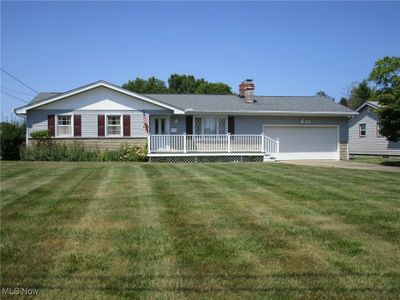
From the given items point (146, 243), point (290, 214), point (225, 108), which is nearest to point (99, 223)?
point (146, 243)

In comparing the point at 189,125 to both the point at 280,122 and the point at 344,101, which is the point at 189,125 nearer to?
the point at 280,122

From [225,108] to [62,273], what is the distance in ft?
64.6

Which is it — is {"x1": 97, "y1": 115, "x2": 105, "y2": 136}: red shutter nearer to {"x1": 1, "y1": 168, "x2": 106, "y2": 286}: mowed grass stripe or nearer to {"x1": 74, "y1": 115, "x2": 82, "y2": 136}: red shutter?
{"x1": 74, "y1": 115, "x2": 82, "y2": 136}: red shutter

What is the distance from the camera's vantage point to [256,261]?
458 centimetres

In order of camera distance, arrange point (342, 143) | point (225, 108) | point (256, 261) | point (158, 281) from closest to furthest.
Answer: point (158, 281)
point (256, 261)
point (225, 108)
point (342, 143)

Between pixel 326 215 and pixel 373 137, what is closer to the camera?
pixel 326 215

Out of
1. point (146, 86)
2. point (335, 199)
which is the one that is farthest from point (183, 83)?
point (335, 199)

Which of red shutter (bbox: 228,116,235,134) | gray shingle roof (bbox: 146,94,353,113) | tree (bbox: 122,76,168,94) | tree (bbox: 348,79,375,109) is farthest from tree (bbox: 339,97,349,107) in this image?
red shutter (bbox: 228,116,235,134)

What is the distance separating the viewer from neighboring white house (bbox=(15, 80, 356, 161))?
21.8 m

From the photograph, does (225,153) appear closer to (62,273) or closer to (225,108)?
(225,108)

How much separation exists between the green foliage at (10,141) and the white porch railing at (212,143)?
7.00 m

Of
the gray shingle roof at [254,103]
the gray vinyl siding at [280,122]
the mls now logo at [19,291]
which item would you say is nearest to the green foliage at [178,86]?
the gray shingle roof at [254,103]

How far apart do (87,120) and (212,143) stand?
6.75 metres

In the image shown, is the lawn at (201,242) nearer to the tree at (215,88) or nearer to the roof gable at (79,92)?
the roof gable at (79,92)
